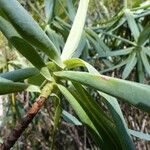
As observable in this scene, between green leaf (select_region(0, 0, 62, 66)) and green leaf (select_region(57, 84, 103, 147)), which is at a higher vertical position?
green leaf (select_region(0, 0, 62, 66))

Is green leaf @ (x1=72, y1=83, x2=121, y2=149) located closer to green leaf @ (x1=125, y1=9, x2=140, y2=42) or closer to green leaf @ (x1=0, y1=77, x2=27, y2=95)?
green leaf @ (x1=0, y1=77, x2=27, y2=95)

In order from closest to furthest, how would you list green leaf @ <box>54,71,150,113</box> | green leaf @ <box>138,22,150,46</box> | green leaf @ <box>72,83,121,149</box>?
green leaf @ <box>54,71,150,113</box> → green leaf @ <box>72,83,121,149</box> → green leaf @ <box>138,22,150,46</box>

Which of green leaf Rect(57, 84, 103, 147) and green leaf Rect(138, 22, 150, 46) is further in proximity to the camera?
green leaf Rect(138, 22, 150, 46)

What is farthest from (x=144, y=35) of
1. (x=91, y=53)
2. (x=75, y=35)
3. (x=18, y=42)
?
(x=18, y=42)

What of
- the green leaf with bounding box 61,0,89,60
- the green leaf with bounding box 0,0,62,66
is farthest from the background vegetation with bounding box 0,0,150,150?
the green leaf with bounding box 0,0,62,66

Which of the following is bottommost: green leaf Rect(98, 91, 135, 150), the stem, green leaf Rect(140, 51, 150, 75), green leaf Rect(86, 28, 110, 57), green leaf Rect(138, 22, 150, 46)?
green leaf Rect(140, 51, 150, 75)

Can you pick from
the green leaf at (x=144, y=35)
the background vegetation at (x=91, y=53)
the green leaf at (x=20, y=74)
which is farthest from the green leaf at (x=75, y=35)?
the green leaf at (x=144, y=35)
